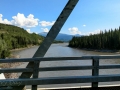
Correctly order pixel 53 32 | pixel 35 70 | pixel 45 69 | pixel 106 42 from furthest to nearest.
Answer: pixel 106 42 < pixel 53 32 < pixel 45 69 < pixel 35 70

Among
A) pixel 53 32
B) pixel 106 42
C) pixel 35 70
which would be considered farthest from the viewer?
pixel 106 42

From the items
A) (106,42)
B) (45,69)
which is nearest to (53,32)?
(45,69)

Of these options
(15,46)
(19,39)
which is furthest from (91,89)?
(19,39)

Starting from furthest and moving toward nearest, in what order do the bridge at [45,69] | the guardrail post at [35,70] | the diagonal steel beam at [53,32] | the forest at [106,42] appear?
the forest at [106,42] < the diagonal steel beam at [53,32] < the guardrail post at [35,70] < the bridge at [45,69]

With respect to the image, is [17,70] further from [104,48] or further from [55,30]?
[104,48]

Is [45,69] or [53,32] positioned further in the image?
[53,32]

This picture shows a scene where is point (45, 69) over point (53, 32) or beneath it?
beneath

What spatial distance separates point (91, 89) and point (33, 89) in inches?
64.9

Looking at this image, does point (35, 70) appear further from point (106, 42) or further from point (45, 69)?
point (106, 42)

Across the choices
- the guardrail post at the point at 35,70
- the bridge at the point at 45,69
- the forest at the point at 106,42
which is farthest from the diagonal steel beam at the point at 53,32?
the forest at the point at 106,42

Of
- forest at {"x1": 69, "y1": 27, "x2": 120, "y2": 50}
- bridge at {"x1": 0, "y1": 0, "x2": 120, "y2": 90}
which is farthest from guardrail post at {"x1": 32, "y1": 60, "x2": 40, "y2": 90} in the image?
forest at {"x1": 69, "y1": 27, "x2": 120, "y2": 50}

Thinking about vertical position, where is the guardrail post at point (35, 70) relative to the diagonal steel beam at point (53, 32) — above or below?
below

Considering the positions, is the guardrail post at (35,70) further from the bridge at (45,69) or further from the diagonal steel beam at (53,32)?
the diagonal steel beam at (53,32)

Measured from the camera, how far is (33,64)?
524 centimetres
